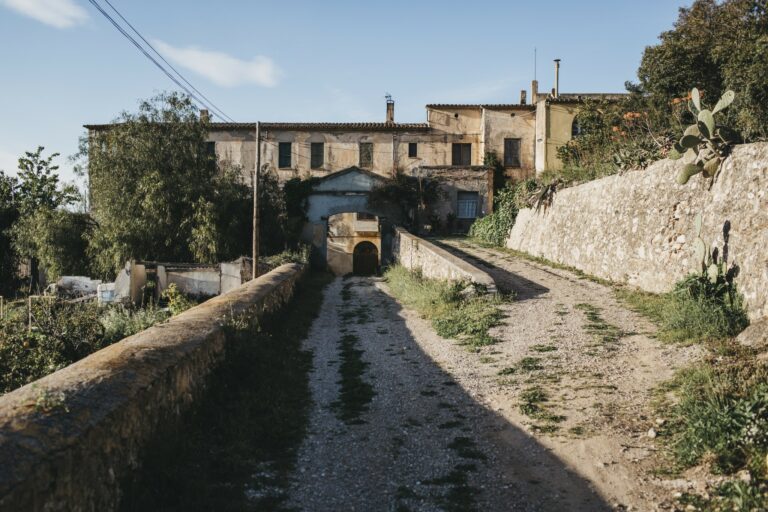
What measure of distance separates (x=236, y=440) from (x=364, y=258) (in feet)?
101

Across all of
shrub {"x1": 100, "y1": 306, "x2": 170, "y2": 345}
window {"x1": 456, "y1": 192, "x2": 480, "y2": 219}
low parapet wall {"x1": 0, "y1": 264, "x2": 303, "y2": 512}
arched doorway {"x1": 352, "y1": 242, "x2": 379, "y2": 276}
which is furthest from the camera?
arched doorway {"x1": 352, "y1": 242, "x2": 379, "y2": 276}

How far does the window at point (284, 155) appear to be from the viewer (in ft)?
115

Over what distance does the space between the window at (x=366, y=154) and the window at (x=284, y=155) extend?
430cm

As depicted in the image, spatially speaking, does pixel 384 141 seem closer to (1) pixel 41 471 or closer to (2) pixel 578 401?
(2) pixel 578 401

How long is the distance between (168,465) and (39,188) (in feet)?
132

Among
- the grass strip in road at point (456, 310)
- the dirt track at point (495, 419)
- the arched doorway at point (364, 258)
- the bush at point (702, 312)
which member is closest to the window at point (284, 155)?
the arched doorway at point (364, 258)

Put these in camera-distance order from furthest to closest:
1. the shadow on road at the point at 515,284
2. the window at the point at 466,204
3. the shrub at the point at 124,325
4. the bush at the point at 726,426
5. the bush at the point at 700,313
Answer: the window at the point at 466,204, the shrub at the point at 124,325, the shadow on road at the point at 515,284, the bush at the point at 700,313, the bush at the point at 726,426

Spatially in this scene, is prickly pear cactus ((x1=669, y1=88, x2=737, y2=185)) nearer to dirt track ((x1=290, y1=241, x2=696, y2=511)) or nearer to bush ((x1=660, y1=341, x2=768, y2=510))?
dirt track ((x1=290, y1=241, x2=696, y2=511))

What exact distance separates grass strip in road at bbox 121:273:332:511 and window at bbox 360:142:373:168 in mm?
27002

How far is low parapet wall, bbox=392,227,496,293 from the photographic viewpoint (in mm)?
12594

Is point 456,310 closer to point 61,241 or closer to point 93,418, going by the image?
point 93,418

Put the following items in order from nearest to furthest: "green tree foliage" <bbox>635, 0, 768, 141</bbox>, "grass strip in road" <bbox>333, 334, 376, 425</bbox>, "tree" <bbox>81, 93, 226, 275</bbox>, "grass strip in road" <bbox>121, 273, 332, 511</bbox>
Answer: "grass strip in road" <bbox>121, 273, 332, 511</bbox>, "grass strip in road" <bbox>333, 334, 376, 425</bbox>, "green tree foliage" <bbox>635, 0, 768, 141</bbox>, "tree" <bbox>81, 93, 226, 275</bbox>

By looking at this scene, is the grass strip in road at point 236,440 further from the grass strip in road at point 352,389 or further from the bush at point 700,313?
the bush at point 700,313

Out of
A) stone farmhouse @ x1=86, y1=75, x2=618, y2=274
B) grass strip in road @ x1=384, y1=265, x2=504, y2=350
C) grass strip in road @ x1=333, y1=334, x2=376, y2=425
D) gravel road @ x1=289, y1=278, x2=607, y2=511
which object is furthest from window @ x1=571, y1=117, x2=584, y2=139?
gravel road @ x1=289, y1=278, x2=607, y2=511
